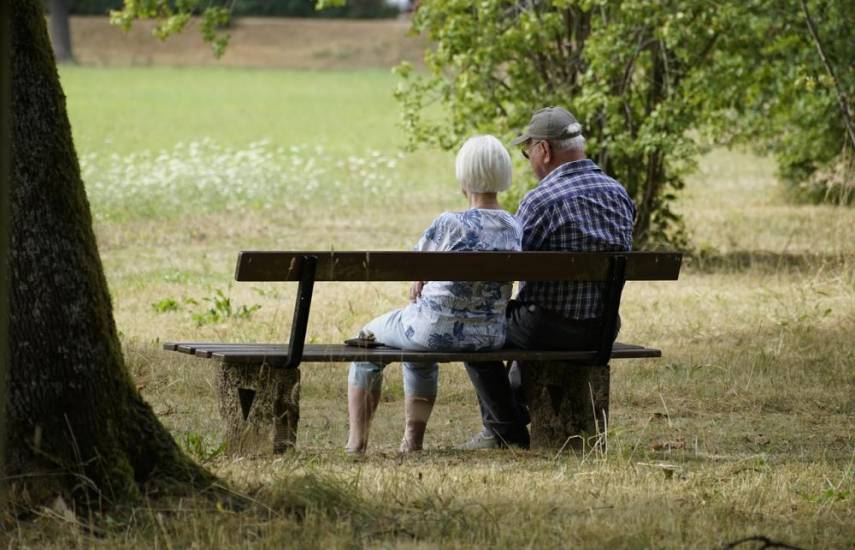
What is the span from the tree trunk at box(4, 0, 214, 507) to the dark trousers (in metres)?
1.99

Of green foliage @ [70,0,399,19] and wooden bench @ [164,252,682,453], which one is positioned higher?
green foliage @ [70,0,399,19]

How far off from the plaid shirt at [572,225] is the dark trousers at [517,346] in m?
0.05

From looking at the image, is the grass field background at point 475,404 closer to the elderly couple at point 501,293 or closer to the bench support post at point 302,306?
the elderly couple at point 501,293

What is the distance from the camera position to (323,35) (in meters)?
75.1

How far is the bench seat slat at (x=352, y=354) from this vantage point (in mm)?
6160

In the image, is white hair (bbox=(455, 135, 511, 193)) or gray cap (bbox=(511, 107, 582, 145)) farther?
gray cap (bbox=(511, 107, 582, 145))

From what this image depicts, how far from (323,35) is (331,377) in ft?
221

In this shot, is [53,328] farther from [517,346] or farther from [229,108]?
[229,108]

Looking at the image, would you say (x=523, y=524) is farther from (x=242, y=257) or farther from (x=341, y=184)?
(x=341, y=184)

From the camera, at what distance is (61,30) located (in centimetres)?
6856

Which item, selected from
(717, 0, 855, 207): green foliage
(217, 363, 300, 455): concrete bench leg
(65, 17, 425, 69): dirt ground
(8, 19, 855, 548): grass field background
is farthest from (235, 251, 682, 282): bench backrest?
(65, 17, 425, 69): dirt ground

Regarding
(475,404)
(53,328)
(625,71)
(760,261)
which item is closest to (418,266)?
(53,328)

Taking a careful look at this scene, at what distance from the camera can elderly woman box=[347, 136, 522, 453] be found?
21.0 feet

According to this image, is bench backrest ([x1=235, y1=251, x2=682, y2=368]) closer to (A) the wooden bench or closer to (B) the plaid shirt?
(A) the wooden bench
